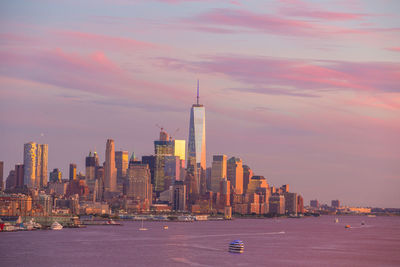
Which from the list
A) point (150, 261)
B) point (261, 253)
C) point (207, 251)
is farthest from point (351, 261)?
point (150, 261)

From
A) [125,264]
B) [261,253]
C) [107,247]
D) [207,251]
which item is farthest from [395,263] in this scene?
[107,247]

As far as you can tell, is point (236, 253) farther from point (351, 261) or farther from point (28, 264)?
point (28, 264)

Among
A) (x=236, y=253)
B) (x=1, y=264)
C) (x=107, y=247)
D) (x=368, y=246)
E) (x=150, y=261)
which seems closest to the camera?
(x=1, y=264)

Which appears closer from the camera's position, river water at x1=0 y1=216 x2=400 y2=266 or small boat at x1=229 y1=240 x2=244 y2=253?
river water at x1=0 y1=216 x2=400 y2=266

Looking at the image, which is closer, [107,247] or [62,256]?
[62,256]

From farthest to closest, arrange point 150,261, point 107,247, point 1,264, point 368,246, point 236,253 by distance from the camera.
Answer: point 368,246 < point 107,247 < point 236,253 < point 150,261 < point 1,264

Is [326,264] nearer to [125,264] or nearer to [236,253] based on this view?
[236,253]

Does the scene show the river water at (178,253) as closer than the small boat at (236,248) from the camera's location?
Yes

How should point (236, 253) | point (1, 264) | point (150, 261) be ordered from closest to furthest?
point (1, 264) < point (150, 261) < point (236, 253)

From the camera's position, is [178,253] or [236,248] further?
[236,248]
